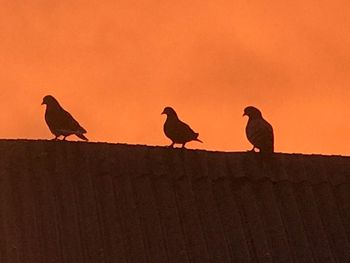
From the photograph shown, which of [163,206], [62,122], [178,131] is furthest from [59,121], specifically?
[163,206]

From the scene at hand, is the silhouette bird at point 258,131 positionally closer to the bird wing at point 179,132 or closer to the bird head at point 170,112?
the bird wing at point 179,132

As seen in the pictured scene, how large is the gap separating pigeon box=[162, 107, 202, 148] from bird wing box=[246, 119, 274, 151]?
0.82 meters

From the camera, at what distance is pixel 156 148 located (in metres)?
13.4

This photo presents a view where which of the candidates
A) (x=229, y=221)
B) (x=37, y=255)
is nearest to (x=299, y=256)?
(x=229, y=221)

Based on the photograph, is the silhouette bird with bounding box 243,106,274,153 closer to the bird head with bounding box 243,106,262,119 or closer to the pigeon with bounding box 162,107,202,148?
the bird head with bounding box 243,106,262,119

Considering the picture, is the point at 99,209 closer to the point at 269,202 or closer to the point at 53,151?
the point at 53,151

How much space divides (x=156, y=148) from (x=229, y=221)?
4.88ft

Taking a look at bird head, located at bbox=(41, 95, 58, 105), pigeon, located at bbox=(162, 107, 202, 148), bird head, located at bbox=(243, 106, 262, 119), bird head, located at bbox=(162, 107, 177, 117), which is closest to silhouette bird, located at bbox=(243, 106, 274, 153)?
bird head, located at bbox=(243, 106, 262, 119)

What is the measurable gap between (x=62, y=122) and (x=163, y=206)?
3.04 m

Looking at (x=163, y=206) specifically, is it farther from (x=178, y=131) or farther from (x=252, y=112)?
(x=252, y=112)

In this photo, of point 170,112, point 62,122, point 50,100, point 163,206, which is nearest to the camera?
point 163,206

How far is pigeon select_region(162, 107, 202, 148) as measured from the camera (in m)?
15.0

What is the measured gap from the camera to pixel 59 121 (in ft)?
49.3

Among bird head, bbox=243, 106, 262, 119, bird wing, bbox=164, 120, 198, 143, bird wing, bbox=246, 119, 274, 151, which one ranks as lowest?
bird wing, bbox=246, 119, 274, 151
